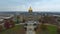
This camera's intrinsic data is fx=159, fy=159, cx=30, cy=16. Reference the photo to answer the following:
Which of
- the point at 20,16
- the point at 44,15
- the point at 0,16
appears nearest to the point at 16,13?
the point at 20,16

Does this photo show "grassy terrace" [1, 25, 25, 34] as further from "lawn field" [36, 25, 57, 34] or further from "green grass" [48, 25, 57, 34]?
"green grass" [48, 25, 57, 34]

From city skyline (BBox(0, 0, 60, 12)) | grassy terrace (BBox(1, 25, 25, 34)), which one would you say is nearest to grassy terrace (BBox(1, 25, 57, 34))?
grassy terrace (BBox(1, 25, 25, 34))

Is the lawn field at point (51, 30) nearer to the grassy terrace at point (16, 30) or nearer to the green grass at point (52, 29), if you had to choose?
the green grass at point (52, 29)

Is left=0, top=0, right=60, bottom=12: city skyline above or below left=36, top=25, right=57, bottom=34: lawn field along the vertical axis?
above

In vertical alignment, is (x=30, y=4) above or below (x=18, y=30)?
above

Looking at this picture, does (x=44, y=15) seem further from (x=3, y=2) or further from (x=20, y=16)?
(x=3, y=2)

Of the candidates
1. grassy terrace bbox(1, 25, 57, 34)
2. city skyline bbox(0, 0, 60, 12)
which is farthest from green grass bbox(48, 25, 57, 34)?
city skyline bbox(0, 0, 60, 12)

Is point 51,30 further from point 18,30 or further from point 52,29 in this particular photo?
point 18,30

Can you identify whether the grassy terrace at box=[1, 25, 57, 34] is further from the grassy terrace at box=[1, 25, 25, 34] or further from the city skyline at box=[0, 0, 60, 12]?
the city skyline at box=[0, 0, 60, 12]

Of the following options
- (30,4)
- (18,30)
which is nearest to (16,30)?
(18,30)

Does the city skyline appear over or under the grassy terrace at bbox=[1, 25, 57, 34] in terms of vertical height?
Answer: over
